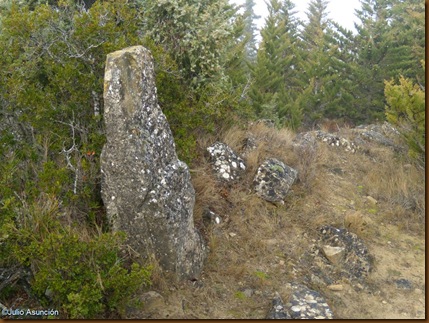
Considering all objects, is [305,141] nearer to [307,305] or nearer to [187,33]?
[187,33]

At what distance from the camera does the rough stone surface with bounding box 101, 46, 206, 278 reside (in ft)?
12.5

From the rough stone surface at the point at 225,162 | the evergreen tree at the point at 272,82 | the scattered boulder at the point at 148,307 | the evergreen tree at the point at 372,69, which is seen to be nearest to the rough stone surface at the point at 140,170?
the scattered boulder at the point at 148,307

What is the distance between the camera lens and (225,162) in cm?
575

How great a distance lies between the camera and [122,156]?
3.83 metres

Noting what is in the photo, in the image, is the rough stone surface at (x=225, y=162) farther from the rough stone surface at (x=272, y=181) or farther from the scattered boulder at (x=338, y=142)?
the scattered boulder at (x=338, y=142)

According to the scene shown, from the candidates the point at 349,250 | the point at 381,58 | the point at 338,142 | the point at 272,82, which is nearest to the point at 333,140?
the point at 338,142

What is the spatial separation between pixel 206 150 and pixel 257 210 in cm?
122

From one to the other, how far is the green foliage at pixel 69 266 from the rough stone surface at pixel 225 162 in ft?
8.08

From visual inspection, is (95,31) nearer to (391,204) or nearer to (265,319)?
(265,319)

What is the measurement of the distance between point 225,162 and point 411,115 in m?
3.54

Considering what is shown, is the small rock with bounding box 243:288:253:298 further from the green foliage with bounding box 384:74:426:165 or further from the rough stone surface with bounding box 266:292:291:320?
the green foliage with bounding box 384:74:426:165

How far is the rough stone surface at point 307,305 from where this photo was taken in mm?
3882

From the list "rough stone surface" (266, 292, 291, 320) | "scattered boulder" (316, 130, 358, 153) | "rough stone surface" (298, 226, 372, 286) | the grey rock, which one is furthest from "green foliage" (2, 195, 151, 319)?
"scattered boulder" (316, 130, 358, 153)

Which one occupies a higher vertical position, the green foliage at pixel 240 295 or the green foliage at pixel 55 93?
the green foliage at pixel 55 93
